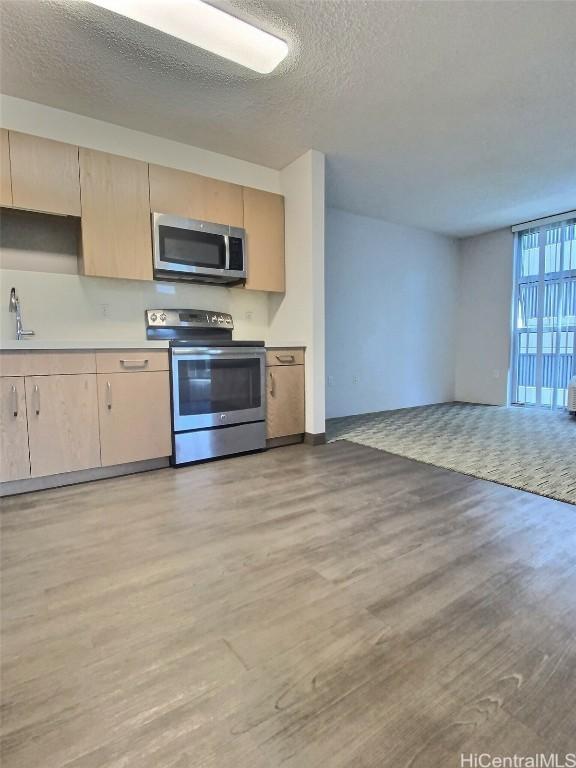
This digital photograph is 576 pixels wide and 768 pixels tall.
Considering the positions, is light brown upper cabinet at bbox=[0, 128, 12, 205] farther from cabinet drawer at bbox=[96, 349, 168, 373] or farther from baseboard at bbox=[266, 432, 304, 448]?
baseboard at bbox=[266, 432, 304, 448]

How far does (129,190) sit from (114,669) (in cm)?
281

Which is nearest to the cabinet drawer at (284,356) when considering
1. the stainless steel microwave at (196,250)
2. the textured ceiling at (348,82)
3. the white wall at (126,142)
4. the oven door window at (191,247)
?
the stainless steel microwave at (196,250)

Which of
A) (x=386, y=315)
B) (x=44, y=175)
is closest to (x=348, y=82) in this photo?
(x=44, y=175)

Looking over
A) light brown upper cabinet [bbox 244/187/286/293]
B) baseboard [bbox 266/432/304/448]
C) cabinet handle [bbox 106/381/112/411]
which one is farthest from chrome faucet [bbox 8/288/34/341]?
baseboard [bbox 266/432/304/448]

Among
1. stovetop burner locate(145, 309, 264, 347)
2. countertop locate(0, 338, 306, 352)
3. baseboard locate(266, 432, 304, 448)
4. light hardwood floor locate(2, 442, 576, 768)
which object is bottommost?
light hardwood floor locate(2, 442, 576, 768)

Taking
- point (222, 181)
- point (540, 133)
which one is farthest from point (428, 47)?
point (222, 181)

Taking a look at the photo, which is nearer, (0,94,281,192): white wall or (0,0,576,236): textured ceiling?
(0,0,576,236): textured ceiling

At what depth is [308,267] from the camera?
126 inches

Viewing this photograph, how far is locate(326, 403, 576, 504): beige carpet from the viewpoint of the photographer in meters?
2.51

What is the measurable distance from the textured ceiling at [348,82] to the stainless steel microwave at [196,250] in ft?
2.15

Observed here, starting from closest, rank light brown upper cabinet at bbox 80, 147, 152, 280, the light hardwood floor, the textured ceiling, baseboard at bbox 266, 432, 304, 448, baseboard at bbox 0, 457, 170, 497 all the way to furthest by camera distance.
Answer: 1. the light hardwood floor
2. the textured ceiling
3. baseboard at bbox 0, 457, 170, 497
4. light brown upper cabinet at bbox 80, 147, 152, 280
5. baseboard at bbox 266, 432, 304, 448

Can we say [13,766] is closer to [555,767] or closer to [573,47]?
[555,767]

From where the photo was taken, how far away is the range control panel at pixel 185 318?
3.11 metres

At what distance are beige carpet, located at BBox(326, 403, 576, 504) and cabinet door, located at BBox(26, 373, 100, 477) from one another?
198 centimetres
